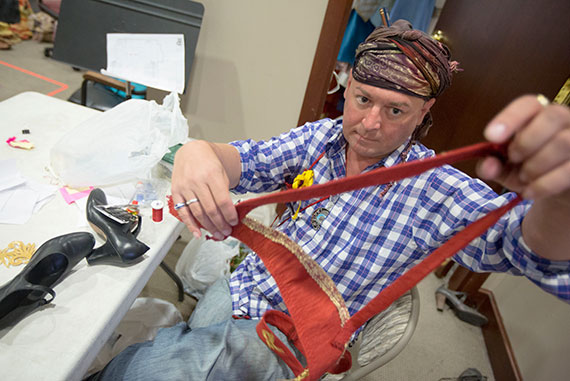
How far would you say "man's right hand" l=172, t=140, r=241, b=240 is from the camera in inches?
23.0

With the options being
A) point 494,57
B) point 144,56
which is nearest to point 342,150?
point 144,56

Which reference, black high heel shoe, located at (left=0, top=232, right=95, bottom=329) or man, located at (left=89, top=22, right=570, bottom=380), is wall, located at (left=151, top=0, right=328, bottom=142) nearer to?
man, located at (left=89, top=22, right=570, bottom=380)

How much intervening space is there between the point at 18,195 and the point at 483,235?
1.19 metres

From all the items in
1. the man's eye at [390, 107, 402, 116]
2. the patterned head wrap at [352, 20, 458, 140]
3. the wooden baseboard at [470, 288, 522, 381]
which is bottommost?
the wooden baseboard at [470, 288, 522, 381]

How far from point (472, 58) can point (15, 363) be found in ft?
7.07

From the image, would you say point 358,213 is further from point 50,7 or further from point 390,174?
point 50,7

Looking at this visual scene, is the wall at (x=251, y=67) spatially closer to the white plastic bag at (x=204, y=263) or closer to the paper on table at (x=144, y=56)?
the paper on table at (x=144, y=56)

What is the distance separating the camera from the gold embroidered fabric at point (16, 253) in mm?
680

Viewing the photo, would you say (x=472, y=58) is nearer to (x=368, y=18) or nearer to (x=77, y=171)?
(x=368, y=18)

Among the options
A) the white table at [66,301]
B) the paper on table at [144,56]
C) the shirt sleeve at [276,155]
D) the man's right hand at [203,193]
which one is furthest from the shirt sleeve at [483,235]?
the paper on table at [144,56]

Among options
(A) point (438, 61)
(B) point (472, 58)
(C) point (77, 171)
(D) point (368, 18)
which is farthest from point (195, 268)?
(B) point (472, 58)

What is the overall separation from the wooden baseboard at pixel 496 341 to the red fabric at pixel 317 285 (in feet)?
4.34

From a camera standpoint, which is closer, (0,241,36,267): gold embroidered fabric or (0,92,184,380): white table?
(0,92,184,380): white table

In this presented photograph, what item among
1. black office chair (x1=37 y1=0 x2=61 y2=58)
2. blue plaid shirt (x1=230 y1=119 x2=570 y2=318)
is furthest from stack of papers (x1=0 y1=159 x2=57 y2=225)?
black office chair (x1=37 y1=0 x2=61 y2=58)
